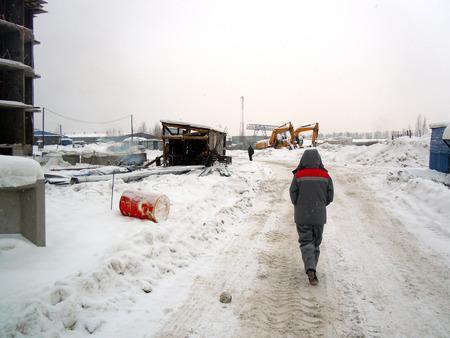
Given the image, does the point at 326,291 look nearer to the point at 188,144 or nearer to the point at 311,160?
the point at 311,160

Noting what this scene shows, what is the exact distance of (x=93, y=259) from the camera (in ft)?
13.9

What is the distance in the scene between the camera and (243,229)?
22.5 ft

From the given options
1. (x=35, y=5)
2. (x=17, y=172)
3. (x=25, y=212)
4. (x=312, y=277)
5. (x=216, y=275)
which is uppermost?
(x=35, y=5)

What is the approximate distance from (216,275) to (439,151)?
15.0m

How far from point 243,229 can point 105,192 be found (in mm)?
4253

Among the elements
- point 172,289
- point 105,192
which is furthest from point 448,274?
point 105,192

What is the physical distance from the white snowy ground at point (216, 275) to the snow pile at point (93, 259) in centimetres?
2

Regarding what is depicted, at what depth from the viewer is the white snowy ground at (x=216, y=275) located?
3.25 meters

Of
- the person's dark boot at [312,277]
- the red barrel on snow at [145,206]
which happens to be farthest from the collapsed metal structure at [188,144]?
the person's dark boot at [312,277]

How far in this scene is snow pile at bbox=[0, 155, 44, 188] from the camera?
394 centimetres

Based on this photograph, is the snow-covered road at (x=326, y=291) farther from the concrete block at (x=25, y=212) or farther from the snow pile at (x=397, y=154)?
the snow pile at (x=397, y=154)

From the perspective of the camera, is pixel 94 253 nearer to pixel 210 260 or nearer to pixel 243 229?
pixel 210 260

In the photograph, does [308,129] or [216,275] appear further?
[308,129]

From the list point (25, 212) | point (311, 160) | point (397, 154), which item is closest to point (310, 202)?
point (311, 160)
